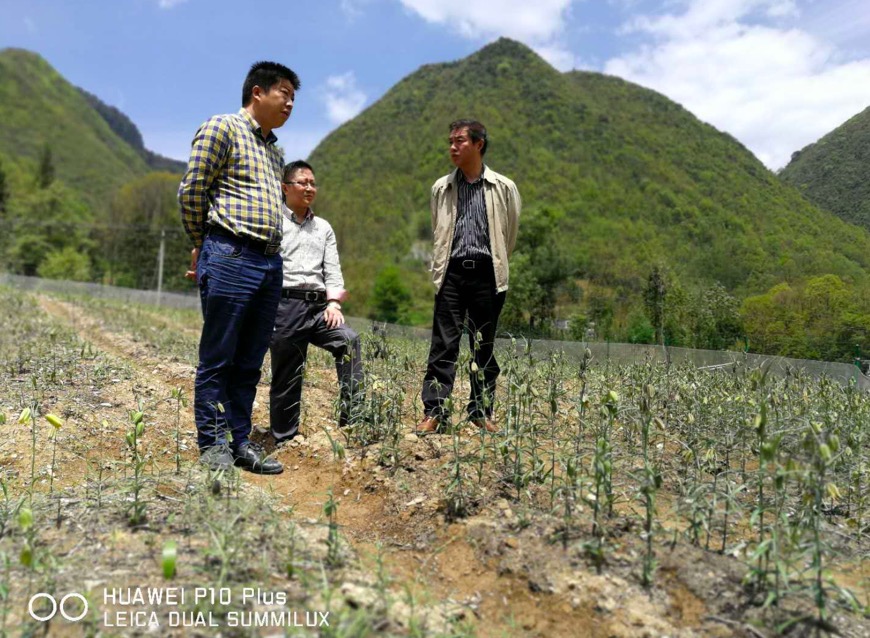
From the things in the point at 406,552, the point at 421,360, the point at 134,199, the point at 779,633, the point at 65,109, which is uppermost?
the point at 65,109

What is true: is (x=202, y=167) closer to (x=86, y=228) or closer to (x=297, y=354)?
(x=297, y=354)

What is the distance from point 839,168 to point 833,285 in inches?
55.8

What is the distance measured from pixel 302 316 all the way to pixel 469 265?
3.63ft

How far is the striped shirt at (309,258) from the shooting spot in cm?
359

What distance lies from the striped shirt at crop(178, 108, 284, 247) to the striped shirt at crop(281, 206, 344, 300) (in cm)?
59

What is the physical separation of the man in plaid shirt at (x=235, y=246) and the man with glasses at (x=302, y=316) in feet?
1.39

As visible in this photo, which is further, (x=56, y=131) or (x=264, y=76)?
(x=56, y=131)

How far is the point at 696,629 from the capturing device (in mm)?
1657

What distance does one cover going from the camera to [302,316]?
3555 millimetres

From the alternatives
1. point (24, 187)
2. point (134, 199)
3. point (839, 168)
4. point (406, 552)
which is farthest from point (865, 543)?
point (24, 187)

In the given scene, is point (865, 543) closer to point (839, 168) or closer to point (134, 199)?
point (839, 168)

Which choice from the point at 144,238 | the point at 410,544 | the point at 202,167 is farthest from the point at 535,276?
the point at 144,238

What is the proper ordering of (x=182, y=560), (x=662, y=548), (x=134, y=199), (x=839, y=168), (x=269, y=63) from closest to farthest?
1. (x=182, y=560)
2. (x=662, y=548)
3. (x=269, y=63)
4. (x=839, y=168)
5. (x=134, y=199)

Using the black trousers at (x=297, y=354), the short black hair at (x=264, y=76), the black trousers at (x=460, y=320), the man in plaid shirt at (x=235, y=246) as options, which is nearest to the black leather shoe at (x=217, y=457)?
the man in plaid shirt at (x=235, y=246)
